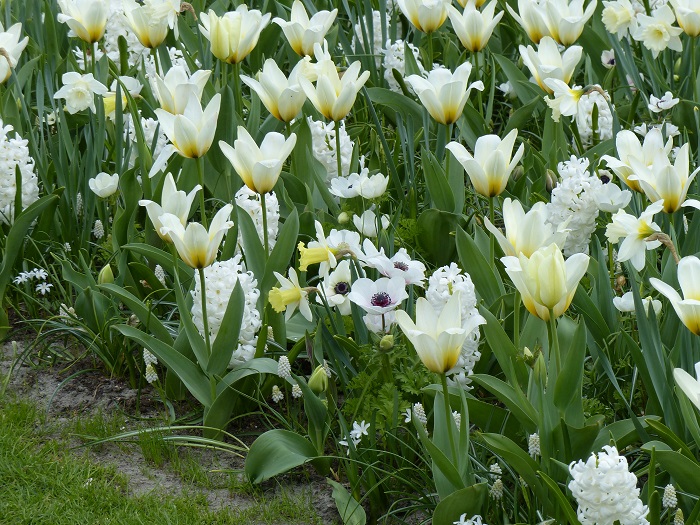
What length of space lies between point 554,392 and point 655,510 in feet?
1.01

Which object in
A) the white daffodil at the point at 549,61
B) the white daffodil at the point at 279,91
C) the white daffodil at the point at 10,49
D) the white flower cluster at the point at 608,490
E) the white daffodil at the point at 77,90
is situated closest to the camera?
the white flower cluster at the point at 608,490

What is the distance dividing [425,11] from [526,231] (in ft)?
5.06

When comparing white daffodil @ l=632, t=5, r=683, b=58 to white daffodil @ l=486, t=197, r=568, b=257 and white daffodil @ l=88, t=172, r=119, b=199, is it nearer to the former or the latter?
white daffodil @ l=486, t=197, r=568, b=257

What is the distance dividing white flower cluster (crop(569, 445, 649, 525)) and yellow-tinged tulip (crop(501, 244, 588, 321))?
0.95 ft

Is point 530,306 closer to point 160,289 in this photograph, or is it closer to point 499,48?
point 160,289

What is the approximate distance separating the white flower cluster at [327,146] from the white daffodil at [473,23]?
520 mm

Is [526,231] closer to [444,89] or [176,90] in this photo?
[444,89]

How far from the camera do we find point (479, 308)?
234 cm

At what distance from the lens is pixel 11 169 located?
3.11 metres

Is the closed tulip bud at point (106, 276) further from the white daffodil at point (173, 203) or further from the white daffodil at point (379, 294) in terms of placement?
the white daffodil at point (379, 294)

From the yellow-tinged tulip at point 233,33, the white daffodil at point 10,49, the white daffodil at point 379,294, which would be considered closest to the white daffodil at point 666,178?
the white daffodil at point 379,294

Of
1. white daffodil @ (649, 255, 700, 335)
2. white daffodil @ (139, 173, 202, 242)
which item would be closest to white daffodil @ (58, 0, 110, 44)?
white daffodil @ (139, 173, 202, 242)

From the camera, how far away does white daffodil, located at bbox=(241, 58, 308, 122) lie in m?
2.91

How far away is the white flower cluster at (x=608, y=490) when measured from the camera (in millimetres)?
1747
